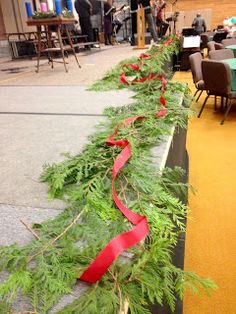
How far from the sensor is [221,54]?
480 centimetres

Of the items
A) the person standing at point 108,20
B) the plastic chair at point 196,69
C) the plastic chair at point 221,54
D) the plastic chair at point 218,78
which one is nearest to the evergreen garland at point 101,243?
the plastic chair at point 218,78

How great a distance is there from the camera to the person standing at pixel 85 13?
680cm

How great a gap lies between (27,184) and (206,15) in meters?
14.1

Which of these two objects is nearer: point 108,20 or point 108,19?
point 108,20

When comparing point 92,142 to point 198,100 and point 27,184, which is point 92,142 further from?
point 198,100

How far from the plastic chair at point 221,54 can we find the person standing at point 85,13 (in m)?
3.65

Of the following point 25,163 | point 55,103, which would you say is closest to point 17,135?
point 25,163

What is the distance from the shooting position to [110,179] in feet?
2.86

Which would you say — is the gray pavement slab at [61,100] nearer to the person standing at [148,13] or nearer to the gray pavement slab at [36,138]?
the gray pavement slab at [36,138]

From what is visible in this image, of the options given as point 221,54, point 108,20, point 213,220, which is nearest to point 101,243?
point 213,220

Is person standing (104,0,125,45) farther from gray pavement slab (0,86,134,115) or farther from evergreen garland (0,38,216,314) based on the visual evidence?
evergreen garland (0,38,216,314)

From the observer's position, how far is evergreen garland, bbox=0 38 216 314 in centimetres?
53

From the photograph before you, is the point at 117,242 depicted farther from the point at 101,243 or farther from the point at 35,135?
the point at 35,135

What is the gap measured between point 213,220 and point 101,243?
1.52 metres
